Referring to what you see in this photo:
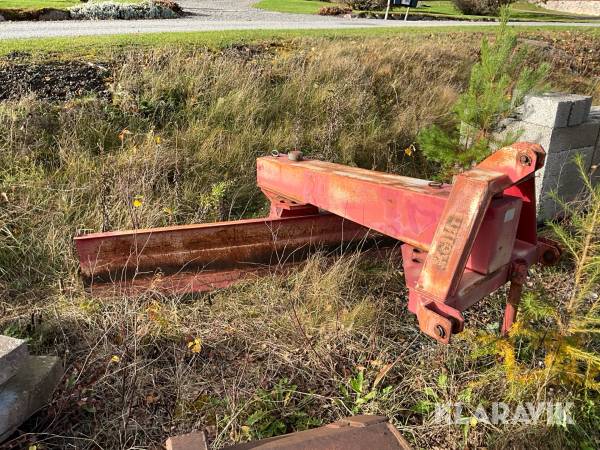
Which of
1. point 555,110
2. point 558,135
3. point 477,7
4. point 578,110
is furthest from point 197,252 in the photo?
point 477,7

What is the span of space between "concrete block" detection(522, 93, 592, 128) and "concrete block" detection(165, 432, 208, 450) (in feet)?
14.7

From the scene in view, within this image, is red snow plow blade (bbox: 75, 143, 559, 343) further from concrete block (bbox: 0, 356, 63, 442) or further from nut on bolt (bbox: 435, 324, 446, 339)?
concrete block (bbox: 0, 356, 63, 442)

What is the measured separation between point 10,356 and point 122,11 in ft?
44.0

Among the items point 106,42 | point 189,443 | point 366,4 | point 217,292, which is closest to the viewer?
point 189,443

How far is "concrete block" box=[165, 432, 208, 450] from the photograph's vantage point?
1.43 meters

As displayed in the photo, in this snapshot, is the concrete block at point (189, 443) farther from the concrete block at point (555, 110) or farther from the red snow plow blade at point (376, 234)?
the concrete block at point (555, 110)

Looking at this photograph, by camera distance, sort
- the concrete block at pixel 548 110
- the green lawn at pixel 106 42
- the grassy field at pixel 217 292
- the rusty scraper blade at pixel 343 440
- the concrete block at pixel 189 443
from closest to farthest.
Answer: the concrete block at pixel 189 443, the rusty scraper blade at pixel 343 440, the grassy field at pixel 217 292, the concrete block at pixel 548 110, the green lawn at pixel 106 42

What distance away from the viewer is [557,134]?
4.81 meters

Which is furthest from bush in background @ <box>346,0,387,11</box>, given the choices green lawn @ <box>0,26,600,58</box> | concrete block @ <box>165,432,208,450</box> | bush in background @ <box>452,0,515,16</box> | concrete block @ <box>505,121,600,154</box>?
concrete block @ <box>165,432,208,450</box>

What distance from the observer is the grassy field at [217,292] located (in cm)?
256

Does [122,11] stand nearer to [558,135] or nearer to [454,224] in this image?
[558,135]

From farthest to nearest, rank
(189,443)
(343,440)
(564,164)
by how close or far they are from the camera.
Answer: (564,164)
(343,440)
(189,443)

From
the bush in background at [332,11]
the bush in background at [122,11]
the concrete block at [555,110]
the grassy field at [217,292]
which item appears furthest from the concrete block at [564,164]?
the bush in background at [332,11]

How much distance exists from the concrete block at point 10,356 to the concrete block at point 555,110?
4666 millimetres
